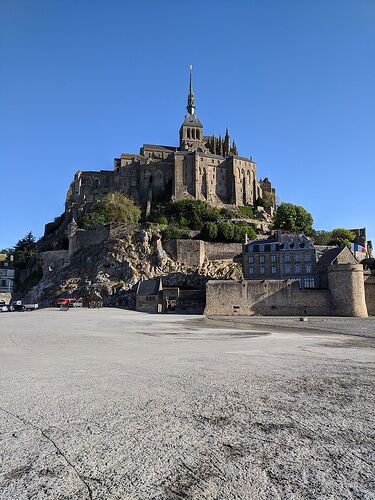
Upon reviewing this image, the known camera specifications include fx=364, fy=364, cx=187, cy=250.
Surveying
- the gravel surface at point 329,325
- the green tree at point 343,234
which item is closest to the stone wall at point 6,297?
the gravel surface at point 329,325

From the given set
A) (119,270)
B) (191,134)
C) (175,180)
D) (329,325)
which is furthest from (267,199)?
(329,325)

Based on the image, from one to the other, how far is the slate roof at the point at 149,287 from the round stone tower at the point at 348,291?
18594 mm

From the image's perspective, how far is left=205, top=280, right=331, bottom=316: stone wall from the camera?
35031mm

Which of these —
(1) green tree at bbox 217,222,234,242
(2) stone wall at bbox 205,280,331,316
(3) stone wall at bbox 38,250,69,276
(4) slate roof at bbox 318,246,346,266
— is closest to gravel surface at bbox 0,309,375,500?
(2) stone wall at bbox 205,280,331,316

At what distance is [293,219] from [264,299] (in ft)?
107

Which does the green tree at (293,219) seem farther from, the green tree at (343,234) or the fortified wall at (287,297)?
the fortified wall at (287,297)

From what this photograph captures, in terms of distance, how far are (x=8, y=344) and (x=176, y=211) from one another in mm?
55210

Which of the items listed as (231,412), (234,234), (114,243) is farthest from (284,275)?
(231,412)

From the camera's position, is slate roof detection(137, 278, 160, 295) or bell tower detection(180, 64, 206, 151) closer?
slate roof detection(137, 278, 160, 295)

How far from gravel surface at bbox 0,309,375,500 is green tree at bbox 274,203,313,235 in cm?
5793

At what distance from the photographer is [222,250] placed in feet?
181

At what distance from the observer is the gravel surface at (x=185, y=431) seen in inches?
118

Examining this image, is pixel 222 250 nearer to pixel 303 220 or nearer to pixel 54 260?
pixel 303 220

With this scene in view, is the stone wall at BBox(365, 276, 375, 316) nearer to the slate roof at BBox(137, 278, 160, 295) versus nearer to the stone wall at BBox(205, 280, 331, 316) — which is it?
the stone wall at BBox(205, 280, 331, 316)
